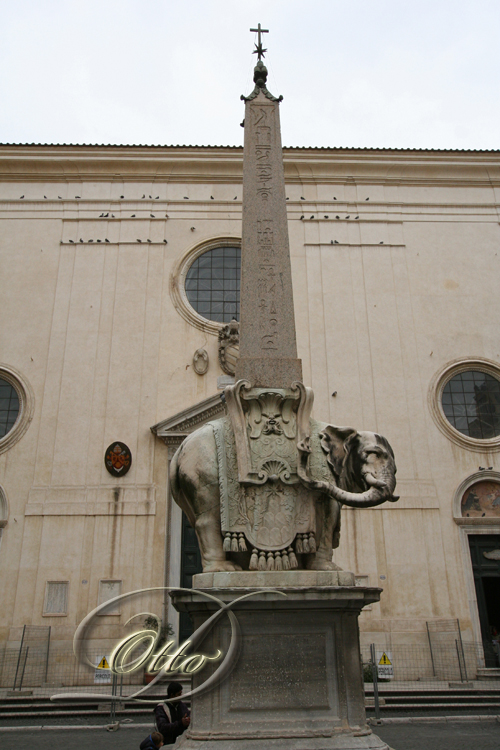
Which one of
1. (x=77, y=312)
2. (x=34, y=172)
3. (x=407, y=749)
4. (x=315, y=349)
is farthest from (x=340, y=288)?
(x=407, y=749)

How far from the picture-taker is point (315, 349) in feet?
49.9

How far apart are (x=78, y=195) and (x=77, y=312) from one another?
354cm

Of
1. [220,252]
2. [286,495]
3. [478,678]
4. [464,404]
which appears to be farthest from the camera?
[220,252]

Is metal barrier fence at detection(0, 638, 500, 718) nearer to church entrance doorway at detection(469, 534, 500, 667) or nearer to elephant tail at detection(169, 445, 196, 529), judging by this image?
church entrance doorway at detection(469, 534, 500, 667)

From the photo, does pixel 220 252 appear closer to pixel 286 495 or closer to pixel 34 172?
pixel 34 172

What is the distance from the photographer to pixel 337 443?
471cm

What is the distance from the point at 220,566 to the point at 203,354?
35.3 ft

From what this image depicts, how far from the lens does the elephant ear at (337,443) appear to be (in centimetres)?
462

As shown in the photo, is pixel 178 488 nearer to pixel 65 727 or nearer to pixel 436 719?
pixel 65 727

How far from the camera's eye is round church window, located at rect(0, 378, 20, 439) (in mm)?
14453

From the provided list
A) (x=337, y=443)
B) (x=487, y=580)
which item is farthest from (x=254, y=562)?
(x=487, y=580)

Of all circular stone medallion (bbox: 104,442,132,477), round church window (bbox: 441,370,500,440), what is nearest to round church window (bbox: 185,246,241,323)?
circular stone medallion (bbox: 104,442,132,477)

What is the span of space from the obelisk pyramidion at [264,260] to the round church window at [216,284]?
30.6 feet

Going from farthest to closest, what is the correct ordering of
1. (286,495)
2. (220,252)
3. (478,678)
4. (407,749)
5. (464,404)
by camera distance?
(220,252), (464,404), (478,678), (407,749), (286,495)
